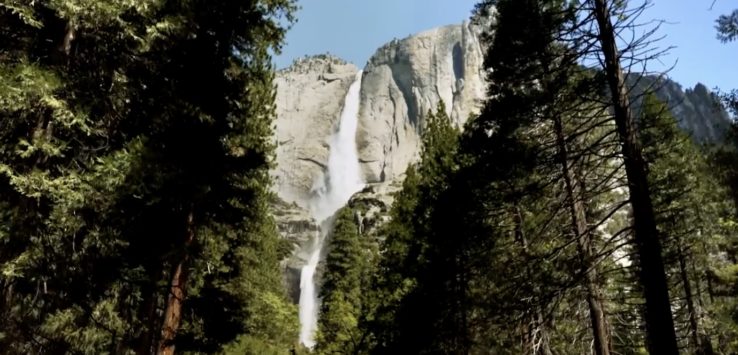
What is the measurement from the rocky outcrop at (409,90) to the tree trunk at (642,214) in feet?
247

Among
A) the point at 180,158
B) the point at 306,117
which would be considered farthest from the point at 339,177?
the point at 180,158

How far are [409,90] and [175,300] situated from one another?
85.4 m

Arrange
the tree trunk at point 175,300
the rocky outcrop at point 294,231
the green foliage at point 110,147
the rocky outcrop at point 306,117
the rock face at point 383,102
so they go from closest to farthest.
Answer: the green foliage at point 110,147, the tree trunk at point 175,300, the rocky outcrop at point 294,231, the rocky outcrop at point 306,117, the rock face at point 383,102

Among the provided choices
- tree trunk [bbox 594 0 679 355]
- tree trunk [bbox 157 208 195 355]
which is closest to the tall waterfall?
tree trunk [bbox 157 208 195 355]

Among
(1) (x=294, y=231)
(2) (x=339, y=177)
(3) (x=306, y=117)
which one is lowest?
(1) (x=294, y=231)

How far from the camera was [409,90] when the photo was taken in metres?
89.7

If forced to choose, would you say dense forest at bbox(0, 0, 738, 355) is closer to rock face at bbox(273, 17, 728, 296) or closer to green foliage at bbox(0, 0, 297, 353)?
green foliage at bbox(0, 0, 297, 353)

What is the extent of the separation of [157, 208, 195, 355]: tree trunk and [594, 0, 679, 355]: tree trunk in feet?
19.8

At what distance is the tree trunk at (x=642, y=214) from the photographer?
4.56 m

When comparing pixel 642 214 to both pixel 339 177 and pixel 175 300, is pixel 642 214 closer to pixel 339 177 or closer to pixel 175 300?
pixel 175 300

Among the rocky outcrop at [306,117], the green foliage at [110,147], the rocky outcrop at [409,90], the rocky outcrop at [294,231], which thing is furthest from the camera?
the rocky outcrop at [409,90]

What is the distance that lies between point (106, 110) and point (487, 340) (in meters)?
10.7

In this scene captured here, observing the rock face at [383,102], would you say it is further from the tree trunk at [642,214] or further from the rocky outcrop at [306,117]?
the tree trunk at [642,214]

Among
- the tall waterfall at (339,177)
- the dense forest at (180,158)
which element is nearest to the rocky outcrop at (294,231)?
the tall waterfall at (339,177)
